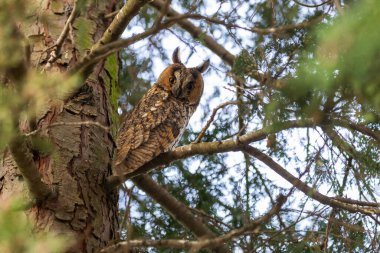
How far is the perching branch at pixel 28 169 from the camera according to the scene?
217cm

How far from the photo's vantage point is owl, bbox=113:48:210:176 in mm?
3514

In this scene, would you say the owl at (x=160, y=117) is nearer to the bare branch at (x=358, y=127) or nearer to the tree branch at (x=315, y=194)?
the tree branch at (x=315, y=194)

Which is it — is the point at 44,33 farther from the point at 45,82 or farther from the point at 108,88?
the point at 45,82

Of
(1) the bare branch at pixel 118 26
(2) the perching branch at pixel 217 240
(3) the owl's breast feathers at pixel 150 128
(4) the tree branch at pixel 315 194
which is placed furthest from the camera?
(3) the owl's breast feathers at pixel 150 128

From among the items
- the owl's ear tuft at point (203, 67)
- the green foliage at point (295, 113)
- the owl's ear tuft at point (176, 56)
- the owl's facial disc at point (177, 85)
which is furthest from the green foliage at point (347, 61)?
the owl's ear tuft at point (176, 56)

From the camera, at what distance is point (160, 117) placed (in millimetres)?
4016

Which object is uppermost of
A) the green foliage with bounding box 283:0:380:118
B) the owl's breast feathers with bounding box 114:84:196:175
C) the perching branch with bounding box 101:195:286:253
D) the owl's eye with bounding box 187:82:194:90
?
the owl's eye with bounding box 187:82:194:90

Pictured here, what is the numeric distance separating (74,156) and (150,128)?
105 cm

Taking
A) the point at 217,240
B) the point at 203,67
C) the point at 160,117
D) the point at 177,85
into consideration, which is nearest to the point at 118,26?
the point at 217,240

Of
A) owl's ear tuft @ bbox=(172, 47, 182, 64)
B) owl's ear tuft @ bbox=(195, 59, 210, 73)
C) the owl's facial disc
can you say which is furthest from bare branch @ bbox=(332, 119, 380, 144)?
owl's ear tuft @ bbox=(172, 47, 182, 64)

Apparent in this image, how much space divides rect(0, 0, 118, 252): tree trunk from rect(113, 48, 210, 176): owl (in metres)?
0.21

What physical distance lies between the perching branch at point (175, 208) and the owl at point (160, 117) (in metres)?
0.10

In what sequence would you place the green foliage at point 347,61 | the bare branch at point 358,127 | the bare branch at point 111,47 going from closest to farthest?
the green foliage at point 347,61
the bare branch at point 111,47
the bare branch at point 358,127

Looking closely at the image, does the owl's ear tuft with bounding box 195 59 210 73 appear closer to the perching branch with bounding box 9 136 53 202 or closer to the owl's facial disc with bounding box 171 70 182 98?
the owl's facial disc with bounding box 171 70 182 98
